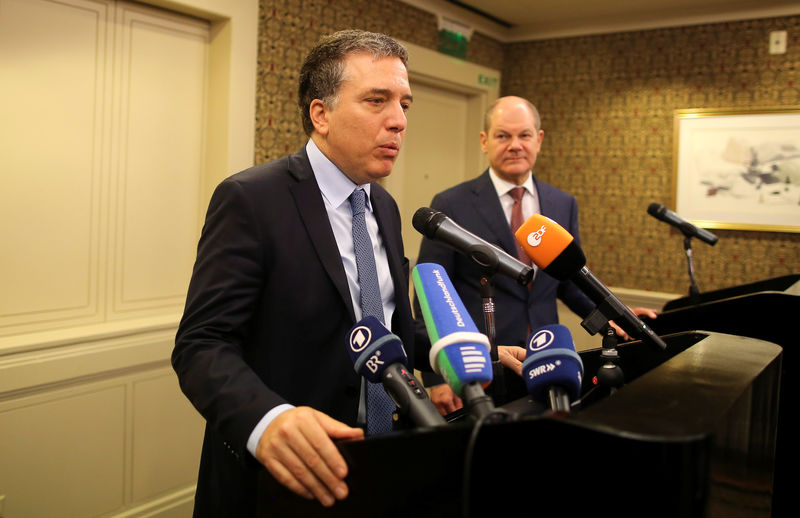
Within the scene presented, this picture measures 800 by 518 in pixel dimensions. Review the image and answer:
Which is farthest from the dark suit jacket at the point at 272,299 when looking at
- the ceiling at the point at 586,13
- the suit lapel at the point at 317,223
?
the ceiling at the point at 586,13

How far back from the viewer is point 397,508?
743mm

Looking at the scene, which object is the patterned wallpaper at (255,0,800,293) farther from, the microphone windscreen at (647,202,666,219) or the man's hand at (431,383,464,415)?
the man's hand at (431,383,464,415)

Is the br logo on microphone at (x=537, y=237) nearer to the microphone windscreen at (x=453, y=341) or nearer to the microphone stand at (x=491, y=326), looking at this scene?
the microphone stand at (x=491, y=326)

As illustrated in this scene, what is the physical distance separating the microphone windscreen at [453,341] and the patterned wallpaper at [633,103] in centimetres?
309

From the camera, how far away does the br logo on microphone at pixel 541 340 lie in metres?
0.98

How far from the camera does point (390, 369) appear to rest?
95 centimetres

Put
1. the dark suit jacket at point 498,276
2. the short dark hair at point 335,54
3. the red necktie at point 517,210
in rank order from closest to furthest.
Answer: the short dark hair at point 335,54 < the dark suit jacket at point 498,276 < the red necktie at point 517,210

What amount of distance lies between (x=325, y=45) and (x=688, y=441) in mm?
1139

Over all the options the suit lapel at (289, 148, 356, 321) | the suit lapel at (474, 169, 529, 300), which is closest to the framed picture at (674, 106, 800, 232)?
the suit lapel at (474, 169, 529, 300)

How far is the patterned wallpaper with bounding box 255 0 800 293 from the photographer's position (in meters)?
4.31

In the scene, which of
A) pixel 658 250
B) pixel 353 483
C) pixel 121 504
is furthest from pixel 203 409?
pixel 658 250

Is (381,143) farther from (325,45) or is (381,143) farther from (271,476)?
(271,476)

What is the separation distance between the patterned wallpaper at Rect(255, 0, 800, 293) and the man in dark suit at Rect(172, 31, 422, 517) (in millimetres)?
2480

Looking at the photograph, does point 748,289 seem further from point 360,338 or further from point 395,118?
point 360,338
